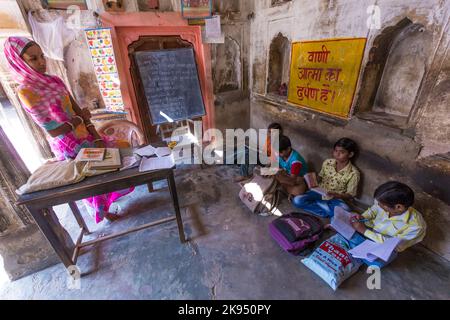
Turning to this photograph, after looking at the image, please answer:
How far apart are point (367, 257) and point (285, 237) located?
29.9 inches

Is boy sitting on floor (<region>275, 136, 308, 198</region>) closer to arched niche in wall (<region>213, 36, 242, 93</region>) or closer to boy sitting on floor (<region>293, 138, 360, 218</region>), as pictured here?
boy sitting on floor (<region>293, 138, 360, 218</region>)

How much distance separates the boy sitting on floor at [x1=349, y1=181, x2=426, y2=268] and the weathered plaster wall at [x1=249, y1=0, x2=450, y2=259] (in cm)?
34

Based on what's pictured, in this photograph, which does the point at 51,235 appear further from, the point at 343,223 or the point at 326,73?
the point at 326,73

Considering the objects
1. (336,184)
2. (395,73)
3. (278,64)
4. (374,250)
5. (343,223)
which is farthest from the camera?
(278,64)

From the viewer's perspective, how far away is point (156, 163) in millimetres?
1989

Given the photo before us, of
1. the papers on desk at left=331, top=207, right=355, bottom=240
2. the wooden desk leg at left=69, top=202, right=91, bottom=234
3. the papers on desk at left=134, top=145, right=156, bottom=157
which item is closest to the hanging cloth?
the papers on desk at left=134, top=145, right=156, bottom=157

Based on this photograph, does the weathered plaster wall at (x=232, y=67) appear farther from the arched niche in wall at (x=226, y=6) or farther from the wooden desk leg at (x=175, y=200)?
the wooden desk leg at (x=175, y=200)

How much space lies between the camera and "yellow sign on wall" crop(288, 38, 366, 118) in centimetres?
245

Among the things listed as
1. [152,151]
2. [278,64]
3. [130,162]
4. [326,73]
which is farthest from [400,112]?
[130,162]

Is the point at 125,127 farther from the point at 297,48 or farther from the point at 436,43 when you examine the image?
the point at 436,43

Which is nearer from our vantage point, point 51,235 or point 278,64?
point 51,235

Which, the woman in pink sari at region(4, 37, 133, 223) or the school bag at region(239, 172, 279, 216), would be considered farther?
the school bag at region(239, 172, 279, 216)

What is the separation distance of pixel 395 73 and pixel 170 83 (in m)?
3.26

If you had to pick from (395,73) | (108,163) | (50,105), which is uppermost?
(395,73)
